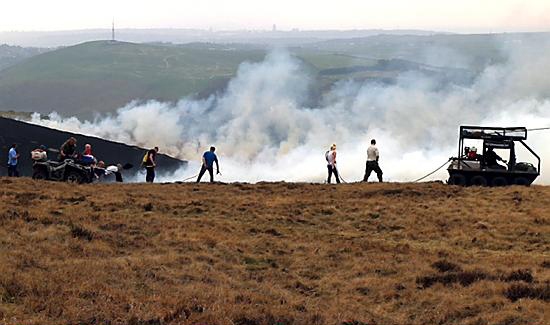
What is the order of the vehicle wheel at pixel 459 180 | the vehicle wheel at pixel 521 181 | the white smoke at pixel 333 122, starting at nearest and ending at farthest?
the vehicle wheel at pixel 521 181 → the vehicle wheel at pixel 459 180 → the white smoke at pixel 333 122

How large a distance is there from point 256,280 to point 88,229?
5105mm

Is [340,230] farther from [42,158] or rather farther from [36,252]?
[42,158]

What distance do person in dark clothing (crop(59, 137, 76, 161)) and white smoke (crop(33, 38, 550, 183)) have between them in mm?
20857

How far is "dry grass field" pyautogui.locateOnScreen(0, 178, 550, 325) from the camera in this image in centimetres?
1096

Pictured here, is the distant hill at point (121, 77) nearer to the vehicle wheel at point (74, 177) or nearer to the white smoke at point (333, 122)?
the white smoke at point (333, 122)

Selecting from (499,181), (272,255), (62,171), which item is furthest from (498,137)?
(62,171)

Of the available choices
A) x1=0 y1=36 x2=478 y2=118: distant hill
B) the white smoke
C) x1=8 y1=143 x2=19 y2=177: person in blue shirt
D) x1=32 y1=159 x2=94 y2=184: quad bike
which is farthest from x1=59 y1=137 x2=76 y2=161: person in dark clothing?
x1=0 y1=36 x2=478 y2=118: distant hill

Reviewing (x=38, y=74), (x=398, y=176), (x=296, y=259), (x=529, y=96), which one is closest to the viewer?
(x=296, y=259)

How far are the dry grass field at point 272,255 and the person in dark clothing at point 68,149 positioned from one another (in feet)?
6.81

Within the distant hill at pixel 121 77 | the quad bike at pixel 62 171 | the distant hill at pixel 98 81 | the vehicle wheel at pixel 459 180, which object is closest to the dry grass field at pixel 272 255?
the quad bike at pixel 62 171

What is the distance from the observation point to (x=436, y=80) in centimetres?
12156

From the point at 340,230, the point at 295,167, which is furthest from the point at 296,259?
the point at 295,167

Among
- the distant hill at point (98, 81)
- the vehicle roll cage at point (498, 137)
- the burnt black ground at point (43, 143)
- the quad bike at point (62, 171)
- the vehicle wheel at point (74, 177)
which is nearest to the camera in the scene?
the quad bike at point (62, 171)

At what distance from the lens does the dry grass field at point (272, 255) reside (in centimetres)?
1096
